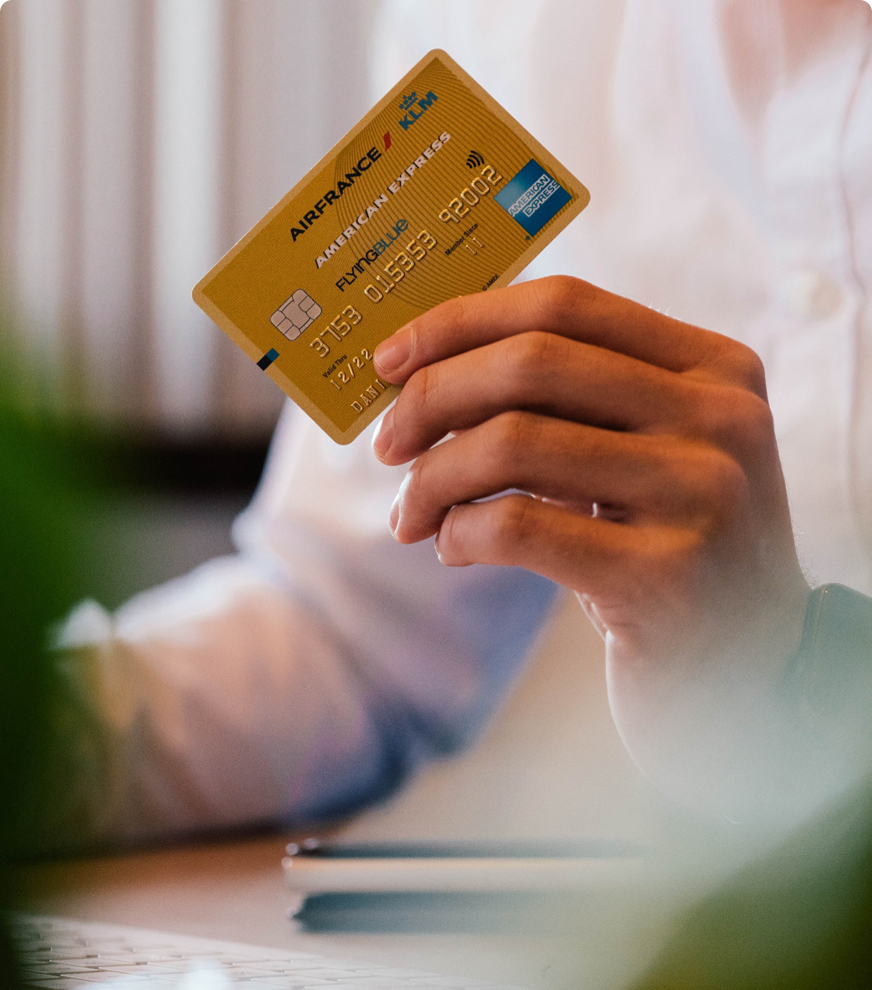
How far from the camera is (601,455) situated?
336mm

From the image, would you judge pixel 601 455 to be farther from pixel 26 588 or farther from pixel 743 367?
pixel 26 588

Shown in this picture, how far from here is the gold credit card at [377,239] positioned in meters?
0.37

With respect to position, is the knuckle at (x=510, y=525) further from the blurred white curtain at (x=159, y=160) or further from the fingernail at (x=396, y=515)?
the blurred white curtain at (x=159, y=160)

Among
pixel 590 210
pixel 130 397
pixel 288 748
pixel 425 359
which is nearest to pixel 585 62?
pixel 590 210

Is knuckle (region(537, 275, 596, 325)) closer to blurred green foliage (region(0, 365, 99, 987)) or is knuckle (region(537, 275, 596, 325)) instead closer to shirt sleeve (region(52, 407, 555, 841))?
blurred green foliage (region(0, 365, 99, 987))

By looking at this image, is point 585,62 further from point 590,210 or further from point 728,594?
point 728,594

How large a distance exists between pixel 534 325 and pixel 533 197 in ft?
0.26

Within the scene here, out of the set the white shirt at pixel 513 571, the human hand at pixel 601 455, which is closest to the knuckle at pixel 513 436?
the human hand at pixel 601 455

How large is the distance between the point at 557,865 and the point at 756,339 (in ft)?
1.28

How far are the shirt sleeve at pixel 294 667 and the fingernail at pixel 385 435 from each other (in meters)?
0.32

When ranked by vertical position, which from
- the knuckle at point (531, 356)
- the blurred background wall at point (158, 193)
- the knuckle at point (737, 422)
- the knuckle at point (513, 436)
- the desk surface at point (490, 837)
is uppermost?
the blurred background wall at point (158, 193)

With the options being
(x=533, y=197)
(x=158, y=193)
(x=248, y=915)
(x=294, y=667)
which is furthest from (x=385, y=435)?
(x=158, y=193)

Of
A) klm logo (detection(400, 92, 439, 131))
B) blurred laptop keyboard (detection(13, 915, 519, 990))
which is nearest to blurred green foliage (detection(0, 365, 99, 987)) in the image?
blurred laptop keyboard (detection(13, 915, 519, 990))

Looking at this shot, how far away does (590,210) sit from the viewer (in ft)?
2.32
